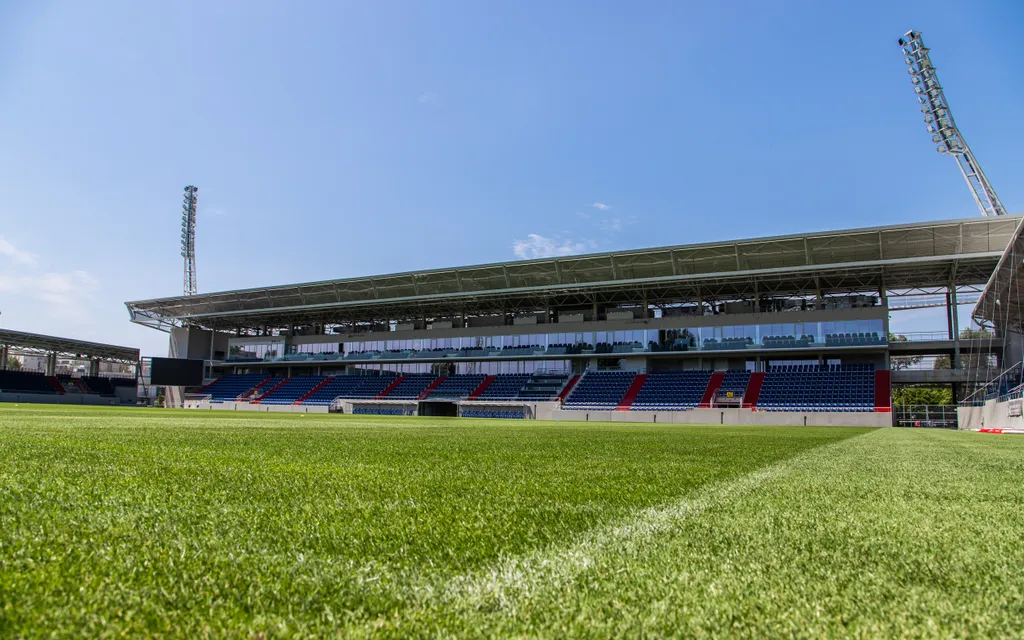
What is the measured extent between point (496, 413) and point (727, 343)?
1483cm

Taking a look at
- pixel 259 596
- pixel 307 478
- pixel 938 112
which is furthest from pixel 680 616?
pixel 938 112

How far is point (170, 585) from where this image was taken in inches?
51.1

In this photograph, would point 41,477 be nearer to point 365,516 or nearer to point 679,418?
point 365,516

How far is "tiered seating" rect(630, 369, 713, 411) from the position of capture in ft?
109

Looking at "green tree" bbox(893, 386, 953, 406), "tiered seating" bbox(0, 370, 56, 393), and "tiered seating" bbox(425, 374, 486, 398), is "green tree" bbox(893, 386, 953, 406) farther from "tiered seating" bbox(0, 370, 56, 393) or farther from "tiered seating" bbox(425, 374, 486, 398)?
"tiered seating" bbox(0, 370, 56, 393)

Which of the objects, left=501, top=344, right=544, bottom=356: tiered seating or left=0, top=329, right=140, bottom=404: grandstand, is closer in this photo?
left=501, top=344, right=544, bottom=356: tiered seating

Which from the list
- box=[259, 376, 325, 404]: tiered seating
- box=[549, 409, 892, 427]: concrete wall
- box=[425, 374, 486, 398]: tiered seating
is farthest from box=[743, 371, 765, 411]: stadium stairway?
box=[259, 376, 325, 404]: tiered seating

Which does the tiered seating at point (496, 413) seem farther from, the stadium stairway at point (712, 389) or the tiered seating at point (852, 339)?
the tiered seating at point (852, 339)

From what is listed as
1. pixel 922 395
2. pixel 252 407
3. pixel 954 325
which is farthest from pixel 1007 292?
pixel 922 395

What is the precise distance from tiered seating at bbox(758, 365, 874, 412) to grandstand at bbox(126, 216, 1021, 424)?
0.42 ft

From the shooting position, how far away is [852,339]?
3266 centimetres

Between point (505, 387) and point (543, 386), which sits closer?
point (543, 386)

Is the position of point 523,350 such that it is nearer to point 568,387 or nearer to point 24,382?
point 568,387

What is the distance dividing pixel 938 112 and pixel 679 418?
2678cm
